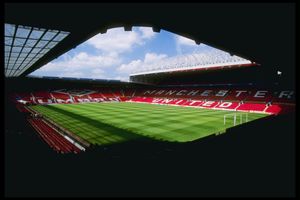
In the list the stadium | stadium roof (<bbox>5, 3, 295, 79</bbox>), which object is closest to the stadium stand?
the stadium

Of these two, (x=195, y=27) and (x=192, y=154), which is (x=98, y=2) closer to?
(x=195, y=27)

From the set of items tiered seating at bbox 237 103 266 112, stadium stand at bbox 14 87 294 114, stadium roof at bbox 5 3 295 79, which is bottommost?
tiered seating at bbox 237 103 266 112

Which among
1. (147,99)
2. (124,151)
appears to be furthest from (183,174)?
(147,99)

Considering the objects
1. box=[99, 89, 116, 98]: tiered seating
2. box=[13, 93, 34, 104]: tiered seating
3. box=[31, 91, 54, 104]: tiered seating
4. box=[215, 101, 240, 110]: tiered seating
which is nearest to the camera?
box=[215, 101, 240, 110]: tiered seating

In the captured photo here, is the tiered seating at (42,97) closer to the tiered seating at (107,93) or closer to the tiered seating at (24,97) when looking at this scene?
the tiered seating at (24,97)

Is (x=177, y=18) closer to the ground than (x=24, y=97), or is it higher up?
higher up

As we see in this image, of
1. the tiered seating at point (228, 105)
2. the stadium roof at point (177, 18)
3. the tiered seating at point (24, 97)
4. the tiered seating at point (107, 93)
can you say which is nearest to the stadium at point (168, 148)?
the stadium roof at point (177, 18)

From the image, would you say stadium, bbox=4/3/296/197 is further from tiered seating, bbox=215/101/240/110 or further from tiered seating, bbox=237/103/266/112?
tiered seating, bbox=215/101/240/110

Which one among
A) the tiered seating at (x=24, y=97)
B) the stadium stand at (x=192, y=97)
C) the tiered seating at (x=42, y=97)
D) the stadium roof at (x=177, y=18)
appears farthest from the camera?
the tiered seating at (x=42, y=97)

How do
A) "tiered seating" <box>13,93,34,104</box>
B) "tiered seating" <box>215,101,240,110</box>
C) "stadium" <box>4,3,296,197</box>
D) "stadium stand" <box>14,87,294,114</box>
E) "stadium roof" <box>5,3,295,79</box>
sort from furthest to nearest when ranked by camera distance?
"tiered seating" <box>13,93,34,104</box> < "tiered seating" <box>215,101,240,110</box> < "stadium stand" <box>14,87,294,114</box> < "stadium roof" <box>5,3,295,79</box> < "stadium" <box>4,3,296,197</box>

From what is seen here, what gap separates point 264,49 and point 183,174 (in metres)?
7.07

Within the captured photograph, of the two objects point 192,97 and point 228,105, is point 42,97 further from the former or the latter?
point 228,105

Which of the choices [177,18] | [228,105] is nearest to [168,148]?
[177,18]

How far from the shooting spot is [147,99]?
4338cm
